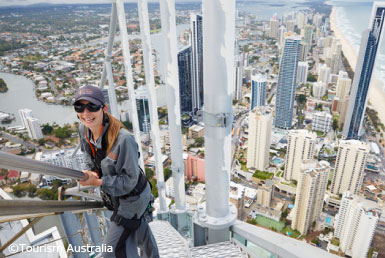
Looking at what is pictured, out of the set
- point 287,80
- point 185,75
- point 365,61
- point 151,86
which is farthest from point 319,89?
point 151,86

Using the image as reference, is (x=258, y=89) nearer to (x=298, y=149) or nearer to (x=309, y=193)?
(x=298, y=149)

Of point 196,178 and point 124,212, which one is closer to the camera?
point 124,212

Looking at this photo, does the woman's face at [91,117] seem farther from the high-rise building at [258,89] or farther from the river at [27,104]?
the high-rise building at [258,89]

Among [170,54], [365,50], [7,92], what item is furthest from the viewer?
[365,50]

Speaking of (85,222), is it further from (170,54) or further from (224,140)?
(170,54)

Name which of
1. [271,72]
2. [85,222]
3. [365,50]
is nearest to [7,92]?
[85,222]

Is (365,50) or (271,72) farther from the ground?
(365,50)
